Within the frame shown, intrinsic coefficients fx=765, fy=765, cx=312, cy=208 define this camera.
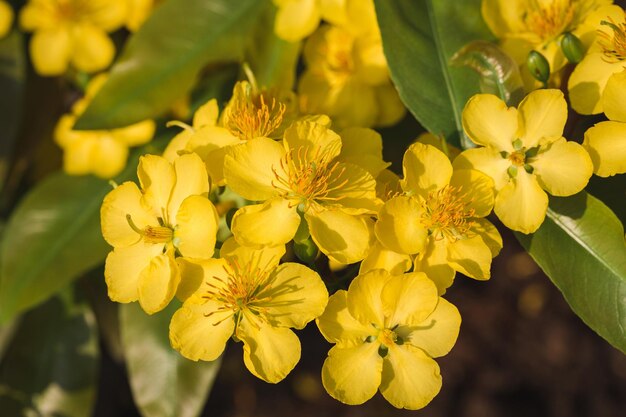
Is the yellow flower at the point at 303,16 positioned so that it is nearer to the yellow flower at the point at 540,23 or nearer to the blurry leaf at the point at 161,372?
the yellow flower at the point at 540,23

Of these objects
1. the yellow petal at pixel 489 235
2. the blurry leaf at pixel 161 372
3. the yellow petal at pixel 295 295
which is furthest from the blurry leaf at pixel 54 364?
the yellow petal at pixel 489 235

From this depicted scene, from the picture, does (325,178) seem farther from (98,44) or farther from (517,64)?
(98,44)

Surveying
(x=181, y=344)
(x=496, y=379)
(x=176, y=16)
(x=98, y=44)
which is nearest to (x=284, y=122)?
(x=181, y=344)

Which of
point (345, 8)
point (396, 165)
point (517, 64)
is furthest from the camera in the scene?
point (396, 165)

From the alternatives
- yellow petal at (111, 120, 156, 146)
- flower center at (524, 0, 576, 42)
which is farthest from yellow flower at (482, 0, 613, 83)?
yellow petal at (111, 120, 156, 146)

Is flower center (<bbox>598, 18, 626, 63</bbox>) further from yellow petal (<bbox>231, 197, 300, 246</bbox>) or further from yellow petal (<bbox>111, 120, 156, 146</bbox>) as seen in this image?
yellow petal (<bbox>111, 120, 156, 146</bbox>)

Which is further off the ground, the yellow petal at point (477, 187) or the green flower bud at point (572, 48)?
the green flower bud at point (572, 48)

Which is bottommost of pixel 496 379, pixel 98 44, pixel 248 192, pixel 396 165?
pixel 496 379
